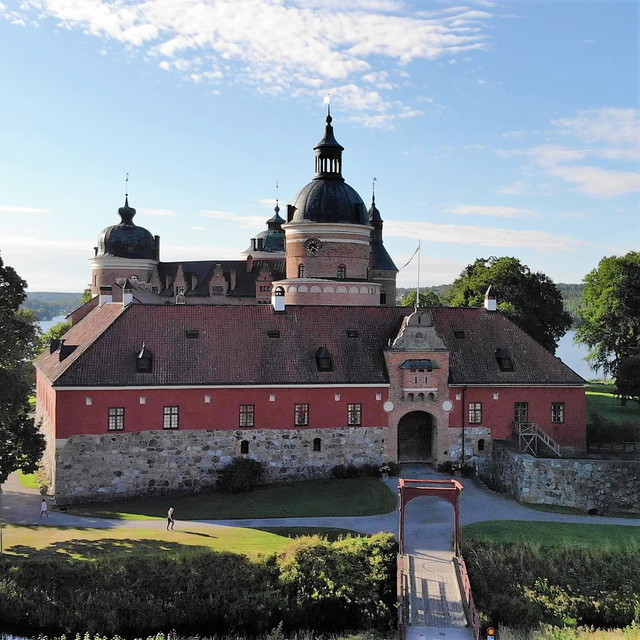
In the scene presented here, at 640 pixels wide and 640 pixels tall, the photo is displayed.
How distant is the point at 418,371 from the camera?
1342 inches

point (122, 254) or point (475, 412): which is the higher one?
point (122, 254)

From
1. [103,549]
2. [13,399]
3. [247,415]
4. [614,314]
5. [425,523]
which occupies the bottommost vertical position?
[103,549]

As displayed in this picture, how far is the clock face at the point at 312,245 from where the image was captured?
43.5 metres

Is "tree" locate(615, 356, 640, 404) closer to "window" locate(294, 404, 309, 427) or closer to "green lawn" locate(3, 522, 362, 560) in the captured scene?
"window" locate(294, 404, 309, 427)

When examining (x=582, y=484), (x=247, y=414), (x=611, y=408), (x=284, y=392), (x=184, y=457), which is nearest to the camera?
(x=582, y=484)

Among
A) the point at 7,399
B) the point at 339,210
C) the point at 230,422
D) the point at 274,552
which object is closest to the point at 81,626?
the point at 274,552

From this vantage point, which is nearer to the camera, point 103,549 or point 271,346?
point 103,549

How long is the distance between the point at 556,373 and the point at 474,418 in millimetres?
4983

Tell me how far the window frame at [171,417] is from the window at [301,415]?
550 centimetres

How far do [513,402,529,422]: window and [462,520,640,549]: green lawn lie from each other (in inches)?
287

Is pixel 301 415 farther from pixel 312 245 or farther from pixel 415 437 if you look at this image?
pixel 312 245

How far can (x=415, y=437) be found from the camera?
35.6 meters

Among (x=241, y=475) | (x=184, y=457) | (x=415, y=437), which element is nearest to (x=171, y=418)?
(x=184, y=457)

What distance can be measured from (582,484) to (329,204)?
22140 mm
